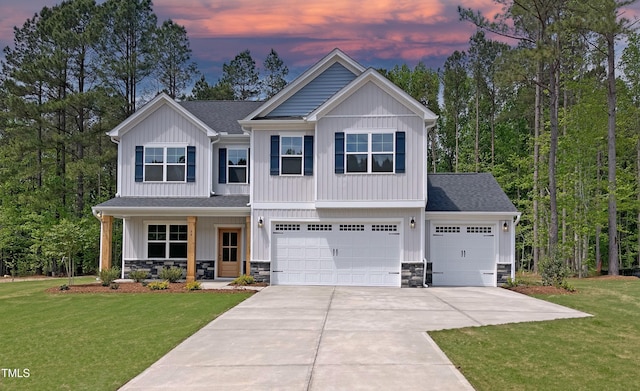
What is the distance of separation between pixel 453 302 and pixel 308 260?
5.72 m

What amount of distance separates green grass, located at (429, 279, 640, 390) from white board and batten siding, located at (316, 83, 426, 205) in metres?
6.95

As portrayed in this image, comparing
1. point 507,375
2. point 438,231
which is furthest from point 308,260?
point 507,375

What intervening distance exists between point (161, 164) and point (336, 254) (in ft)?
24.8

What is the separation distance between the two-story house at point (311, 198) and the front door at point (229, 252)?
38 millimetres

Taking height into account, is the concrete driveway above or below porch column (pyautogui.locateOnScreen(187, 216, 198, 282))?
below

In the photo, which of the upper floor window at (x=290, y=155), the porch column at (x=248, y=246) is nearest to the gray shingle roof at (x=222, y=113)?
the upper floor window at (x=290, y=155)

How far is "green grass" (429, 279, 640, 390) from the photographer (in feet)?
21.4

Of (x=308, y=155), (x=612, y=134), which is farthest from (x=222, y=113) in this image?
(x=612, y=134)

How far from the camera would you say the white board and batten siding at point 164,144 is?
19516mm

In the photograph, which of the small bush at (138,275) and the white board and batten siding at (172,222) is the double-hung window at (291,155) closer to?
the white board and batten siding at (172,222)

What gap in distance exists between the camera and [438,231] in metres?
17.9

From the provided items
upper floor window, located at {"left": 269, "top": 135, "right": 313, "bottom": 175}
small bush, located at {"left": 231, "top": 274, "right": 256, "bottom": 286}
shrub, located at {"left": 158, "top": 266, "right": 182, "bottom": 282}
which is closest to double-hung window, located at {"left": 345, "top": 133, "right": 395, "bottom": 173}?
upper floor window, located at {"left": 269, "top": 135, "right": 313, "bottom": 175}

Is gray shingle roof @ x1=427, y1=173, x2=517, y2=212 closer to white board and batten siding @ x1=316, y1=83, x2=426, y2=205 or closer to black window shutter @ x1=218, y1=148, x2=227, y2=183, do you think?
white board and batten siding @ x1=316, y1=83, x2=426, y2=205

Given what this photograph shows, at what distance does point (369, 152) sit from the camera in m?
16.9
